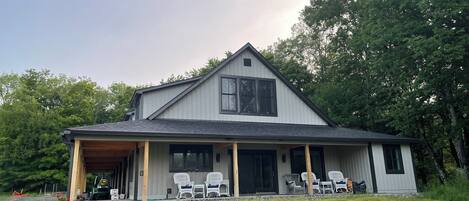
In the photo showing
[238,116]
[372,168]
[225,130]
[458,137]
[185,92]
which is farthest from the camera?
[458,137]

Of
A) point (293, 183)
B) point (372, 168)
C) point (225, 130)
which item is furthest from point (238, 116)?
point (372, 168)

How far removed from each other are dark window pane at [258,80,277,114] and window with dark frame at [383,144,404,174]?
4.75 metres

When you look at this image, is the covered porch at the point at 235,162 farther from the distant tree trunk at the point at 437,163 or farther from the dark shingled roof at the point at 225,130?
the distant tree trunk at the point at 437,163

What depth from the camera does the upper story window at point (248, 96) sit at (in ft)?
45.5

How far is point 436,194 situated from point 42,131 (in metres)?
29.9

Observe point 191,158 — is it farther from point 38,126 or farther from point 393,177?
point 38,126

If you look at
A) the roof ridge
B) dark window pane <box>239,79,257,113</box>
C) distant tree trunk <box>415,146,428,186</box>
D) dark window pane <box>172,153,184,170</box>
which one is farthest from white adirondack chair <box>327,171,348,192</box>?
distant tree trunk <box>415,146,428,186</box>

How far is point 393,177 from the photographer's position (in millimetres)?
13672

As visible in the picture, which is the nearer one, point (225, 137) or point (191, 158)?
point (225, 137)

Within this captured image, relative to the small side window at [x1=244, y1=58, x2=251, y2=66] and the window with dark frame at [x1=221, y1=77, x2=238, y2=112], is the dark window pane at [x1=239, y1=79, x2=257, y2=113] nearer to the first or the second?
the window with dark frame at [x1=221, y1=77, x2=238, y2=112]

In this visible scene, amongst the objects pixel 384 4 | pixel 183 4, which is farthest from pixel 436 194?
pixel 183 4

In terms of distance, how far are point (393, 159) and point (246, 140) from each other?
21.6 ft

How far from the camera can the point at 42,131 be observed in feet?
98.9

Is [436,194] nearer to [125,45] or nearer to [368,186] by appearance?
[368,186]
